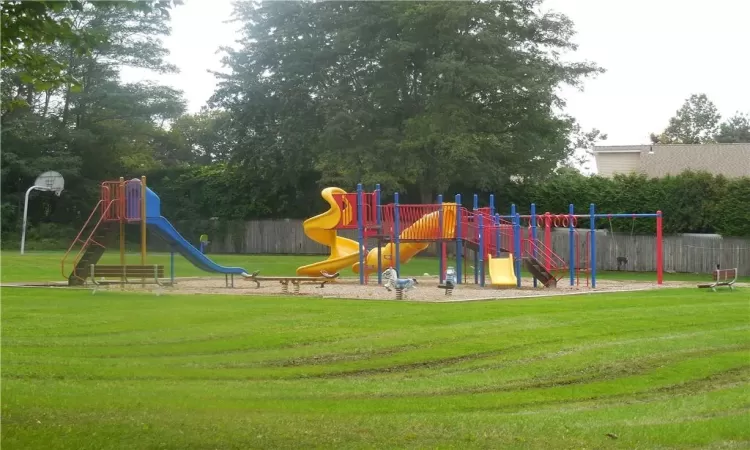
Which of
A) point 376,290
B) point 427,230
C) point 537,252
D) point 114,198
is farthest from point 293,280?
point 537,252

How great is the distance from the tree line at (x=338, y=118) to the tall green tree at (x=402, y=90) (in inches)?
3.0

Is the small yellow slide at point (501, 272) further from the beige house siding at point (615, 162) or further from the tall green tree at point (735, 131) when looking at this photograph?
the tall green tree at point (735, 131)

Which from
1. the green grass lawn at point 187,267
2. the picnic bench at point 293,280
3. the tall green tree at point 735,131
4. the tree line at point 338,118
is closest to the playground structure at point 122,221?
the picnic bench at point 293,280

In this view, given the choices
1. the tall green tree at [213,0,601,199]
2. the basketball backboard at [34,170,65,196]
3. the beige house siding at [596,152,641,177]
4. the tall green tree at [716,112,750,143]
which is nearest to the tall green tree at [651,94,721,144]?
the tall green tree at [716,112,750,143]

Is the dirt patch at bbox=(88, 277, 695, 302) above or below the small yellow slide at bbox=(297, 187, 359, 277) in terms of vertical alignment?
below

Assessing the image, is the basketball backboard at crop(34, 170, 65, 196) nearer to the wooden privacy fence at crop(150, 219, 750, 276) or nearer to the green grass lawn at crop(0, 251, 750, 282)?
the green grass lawn at crop(0, 251, 750, 282)

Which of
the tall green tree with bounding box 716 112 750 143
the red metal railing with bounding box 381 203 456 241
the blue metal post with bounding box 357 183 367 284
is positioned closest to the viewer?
the red metal railing with bounding box 381 203 456 241

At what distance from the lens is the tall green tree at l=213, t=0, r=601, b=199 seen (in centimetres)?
4269

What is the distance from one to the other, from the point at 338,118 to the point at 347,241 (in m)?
13.0

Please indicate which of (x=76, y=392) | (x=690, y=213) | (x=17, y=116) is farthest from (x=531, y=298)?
(x=17, y=116)

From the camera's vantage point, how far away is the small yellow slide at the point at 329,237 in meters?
30.3

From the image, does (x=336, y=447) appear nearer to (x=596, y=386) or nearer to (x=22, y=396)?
(x=22, y=396)

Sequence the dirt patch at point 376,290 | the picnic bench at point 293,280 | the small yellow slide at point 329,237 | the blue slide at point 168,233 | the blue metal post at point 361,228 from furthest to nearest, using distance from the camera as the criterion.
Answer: the small yellow slide at point 329,237 → the blue metal post at point 361,228 → the blue slide at point 168,233 → the picnic bench at point 293,280 → the dirt patch at point 376,290

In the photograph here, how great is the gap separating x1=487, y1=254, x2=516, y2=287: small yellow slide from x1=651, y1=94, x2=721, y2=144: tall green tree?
219ft
